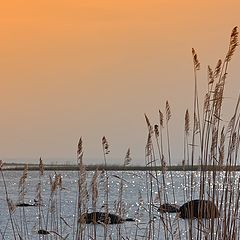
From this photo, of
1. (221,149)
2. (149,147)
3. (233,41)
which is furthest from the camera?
(149,147)

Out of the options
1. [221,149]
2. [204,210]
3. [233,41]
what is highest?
[233,41]

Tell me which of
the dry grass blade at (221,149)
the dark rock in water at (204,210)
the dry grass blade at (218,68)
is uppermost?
the dry grass blade at (218,68)

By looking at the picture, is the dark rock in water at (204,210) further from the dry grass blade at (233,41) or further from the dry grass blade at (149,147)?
the dry grass blade at (233,41)

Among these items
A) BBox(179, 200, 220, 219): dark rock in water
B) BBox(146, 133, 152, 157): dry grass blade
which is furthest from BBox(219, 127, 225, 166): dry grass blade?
BBox(146, 133, 152, 157): dry grass blade

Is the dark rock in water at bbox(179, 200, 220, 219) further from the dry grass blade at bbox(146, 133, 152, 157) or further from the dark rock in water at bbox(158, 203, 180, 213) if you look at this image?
the dry grass blade at bbox(146, 133, 152, 157)

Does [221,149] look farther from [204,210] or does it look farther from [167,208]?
[167,208]

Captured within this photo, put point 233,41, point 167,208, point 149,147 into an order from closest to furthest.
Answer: point 233,41, point 149,147, point 167,208

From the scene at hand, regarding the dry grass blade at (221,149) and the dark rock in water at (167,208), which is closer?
the dry grass blade at (221,149)

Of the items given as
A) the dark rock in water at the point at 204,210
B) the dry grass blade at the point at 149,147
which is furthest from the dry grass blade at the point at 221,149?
the dry grass blade at the point at 149,147

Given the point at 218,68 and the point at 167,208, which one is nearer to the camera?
the point at 218,68

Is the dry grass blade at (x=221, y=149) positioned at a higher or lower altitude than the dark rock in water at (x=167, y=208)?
higher

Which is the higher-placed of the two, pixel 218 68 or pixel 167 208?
pixel 218 68

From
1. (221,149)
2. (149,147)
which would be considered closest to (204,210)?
(221,149)

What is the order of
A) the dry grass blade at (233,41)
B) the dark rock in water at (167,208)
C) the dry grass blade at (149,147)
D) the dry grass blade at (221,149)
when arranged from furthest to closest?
the dark rock in water at (167,208), the dry grass blade at (149,147), the dry grass blade at (221,149), the dry grass blade at (233,41)
